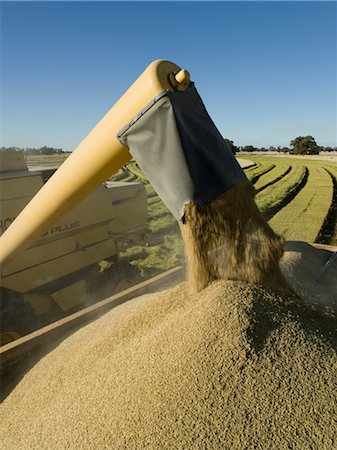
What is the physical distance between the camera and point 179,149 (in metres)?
1.54

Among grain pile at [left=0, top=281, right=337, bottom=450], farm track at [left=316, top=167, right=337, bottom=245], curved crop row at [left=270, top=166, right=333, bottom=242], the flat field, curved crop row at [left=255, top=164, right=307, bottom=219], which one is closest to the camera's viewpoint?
grain pile at [left=0, top=281, right=337, bottom=450]

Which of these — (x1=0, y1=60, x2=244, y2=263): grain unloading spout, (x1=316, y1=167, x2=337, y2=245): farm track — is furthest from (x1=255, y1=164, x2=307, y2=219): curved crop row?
(x1=0, y1=60, x2=244, y2=263): grain unloading spout

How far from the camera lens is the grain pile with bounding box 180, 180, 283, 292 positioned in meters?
1.79

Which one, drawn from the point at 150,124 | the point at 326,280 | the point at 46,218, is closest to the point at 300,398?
the point at 150,124

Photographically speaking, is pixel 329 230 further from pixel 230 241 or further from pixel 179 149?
pixel 179 149

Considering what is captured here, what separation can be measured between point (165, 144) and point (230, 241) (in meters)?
0.66

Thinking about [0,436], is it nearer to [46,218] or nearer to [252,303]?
[46,218]

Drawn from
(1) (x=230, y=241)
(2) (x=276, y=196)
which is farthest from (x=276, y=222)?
(1) (x=230, y=241)

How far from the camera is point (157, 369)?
5.70 feet

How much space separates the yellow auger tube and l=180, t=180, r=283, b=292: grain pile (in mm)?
459

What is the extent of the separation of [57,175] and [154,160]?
22.5 inches

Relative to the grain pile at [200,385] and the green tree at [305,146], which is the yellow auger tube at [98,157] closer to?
the grain pile at [200,385]

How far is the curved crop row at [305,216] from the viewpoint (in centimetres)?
808

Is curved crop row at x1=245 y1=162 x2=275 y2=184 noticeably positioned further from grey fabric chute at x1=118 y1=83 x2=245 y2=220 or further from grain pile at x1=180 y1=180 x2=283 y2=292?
grey fabric chute at x1=118 y1=83 x2=245 y2=220
